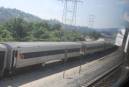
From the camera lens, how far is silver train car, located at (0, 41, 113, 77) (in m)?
3.70

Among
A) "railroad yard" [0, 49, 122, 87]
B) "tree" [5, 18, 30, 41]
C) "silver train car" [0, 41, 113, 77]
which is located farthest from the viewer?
"silver train car" [0, 41, 113, 77]

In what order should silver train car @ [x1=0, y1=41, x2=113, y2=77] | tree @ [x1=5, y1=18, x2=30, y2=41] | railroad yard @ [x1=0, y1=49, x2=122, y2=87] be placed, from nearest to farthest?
railroad yard @ [x1=0, y1=49, x2=122, y2=87], tree @ [x1=5, y1=18, x2=30, y2=41], silver train car @ [x1=0, y1=41, x2=113, y2=77]

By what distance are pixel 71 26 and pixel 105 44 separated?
926 mm

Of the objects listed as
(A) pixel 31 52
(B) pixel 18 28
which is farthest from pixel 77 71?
(A) pixel 31 52

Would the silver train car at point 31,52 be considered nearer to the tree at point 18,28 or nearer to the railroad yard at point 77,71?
the railroad yard at point 77,71

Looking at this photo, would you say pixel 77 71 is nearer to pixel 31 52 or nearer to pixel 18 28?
pixel 18 28

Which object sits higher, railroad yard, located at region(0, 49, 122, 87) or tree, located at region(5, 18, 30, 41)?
tree, located at region(5, 18, 30, 41)

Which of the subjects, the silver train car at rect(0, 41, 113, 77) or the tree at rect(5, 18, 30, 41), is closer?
the tree at rect(5, 18, 30, 41)

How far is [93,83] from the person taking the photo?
13.7 feet

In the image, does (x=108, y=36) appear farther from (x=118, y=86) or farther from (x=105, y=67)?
(x=105, y=67)

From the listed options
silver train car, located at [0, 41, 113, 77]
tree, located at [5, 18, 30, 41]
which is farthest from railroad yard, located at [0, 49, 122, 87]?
tree, located at [5, 18, 30, 41]

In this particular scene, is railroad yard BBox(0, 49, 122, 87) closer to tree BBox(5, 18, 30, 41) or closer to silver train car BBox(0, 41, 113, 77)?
silver train car BBox(0, 41, 113, 77)

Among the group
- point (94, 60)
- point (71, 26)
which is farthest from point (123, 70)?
point (71, 26)

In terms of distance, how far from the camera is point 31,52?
6.91 meters
